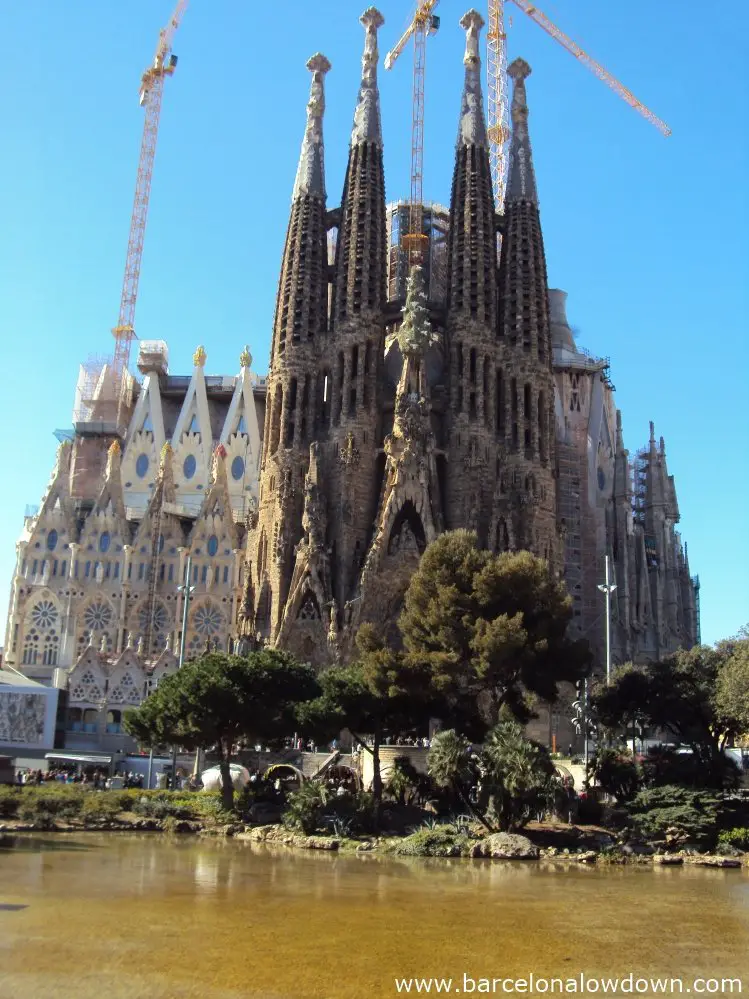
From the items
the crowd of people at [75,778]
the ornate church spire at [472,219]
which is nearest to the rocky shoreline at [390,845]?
the crowd of people at [75,778]

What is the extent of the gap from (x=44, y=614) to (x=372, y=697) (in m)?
39.6

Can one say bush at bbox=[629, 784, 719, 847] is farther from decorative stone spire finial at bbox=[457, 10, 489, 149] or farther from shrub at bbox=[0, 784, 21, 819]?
decorative stone spire finial at bbox=[457, 10, 489, 149]

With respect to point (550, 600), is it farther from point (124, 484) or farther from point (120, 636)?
point (124, 484)

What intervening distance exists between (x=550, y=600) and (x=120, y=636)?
3913cm

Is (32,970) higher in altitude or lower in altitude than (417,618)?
lower

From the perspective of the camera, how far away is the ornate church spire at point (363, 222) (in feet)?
200

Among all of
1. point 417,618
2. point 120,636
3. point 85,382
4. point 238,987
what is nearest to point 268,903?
point 238,987

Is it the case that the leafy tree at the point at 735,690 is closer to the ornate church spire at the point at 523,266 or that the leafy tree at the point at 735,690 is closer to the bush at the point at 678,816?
the bush at the point at 678,816

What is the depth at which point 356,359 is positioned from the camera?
6006 centimetres

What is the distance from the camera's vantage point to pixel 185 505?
77250 millimetres

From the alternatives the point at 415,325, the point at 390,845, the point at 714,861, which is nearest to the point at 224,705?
the point at 390,845

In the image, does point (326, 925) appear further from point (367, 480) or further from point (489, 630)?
point (367, 480)

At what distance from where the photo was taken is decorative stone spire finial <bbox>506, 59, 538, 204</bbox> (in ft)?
212

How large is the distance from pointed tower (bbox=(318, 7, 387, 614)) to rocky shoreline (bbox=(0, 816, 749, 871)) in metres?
25.9
